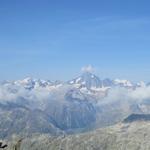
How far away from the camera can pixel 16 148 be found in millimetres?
40344
